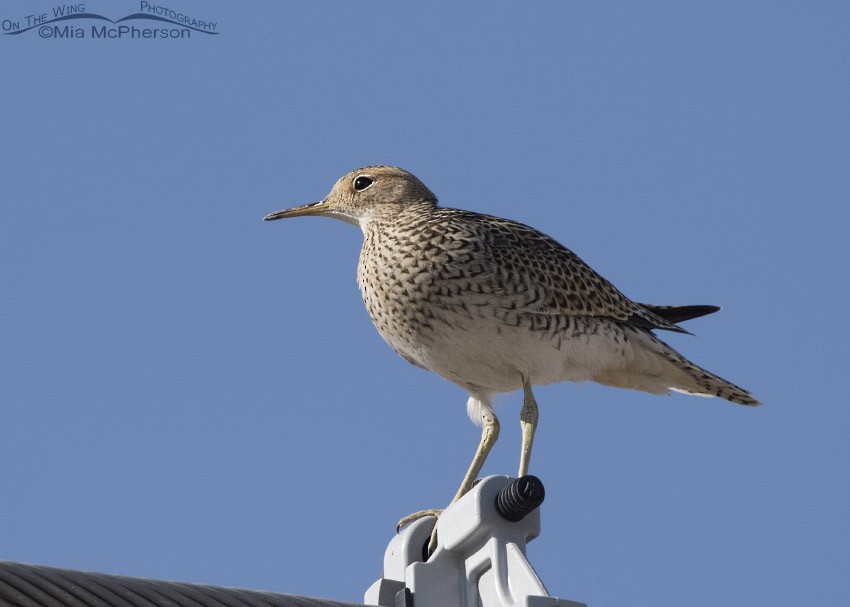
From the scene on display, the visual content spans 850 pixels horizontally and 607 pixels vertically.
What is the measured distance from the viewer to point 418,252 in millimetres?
9711

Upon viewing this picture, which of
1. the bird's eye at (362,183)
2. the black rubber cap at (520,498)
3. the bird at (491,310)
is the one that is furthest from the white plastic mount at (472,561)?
the bird's eye at (362,183)

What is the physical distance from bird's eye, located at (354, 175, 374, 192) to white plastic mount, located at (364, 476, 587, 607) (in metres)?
5.31

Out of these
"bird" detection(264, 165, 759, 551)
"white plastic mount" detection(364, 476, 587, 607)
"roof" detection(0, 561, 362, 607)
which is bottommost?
"white plastic mount" detection(364, 476, 587, 607)

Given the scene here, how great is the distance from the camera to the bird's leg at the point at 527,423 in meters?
9.44

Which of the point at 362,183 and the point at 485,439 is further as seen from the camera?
the point at 362,183

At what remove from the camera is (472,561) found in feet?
20.2

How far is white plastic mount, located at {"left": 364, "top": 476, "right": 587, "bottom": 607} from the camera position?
5963mm

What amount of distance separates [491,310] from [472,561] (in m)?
3.48

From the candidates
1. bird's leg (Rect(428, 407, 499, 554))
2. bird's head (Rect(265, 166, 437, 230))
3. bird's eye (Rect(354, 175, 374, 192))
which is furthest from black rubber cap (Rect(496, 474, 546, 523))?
bird's eye (Rect(354, 175, 374, 192))

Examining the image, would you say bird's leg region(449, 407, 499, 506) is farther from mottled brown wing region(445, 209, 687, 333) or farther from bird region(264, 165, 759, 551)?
mottled brown wing region(445, 209, 687, 333)

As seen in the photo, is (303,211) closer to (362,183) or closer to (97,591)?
(362,183)

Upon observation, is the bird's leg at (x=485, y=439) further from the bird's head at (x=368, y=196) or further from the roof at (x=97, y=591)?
the roof at (x=97, y=591)

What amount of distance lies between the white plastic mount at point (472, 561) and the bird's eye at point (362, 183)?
17.4 feet

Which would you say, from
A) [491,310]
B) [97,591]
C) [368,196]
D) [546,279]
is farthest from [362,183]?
[97,591]
